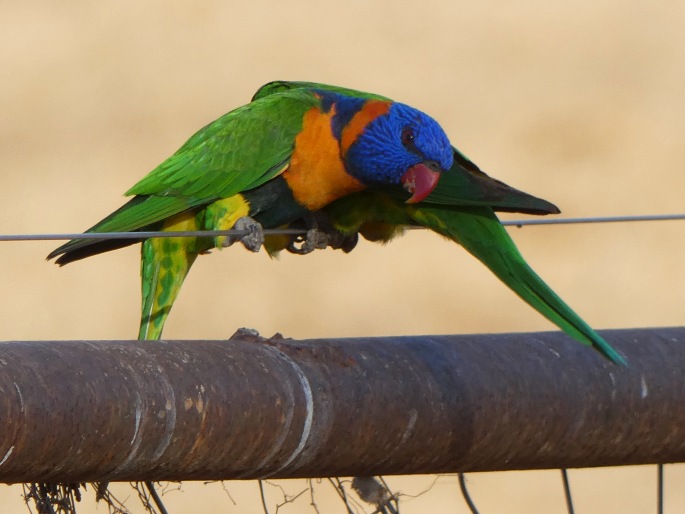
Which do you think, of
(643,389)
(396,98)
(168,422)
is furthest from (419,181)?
(396,98)

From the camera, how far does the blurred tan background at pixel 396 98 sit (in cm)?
667

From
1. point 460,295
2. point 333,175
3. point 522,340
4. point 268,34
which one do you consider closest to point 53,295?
point 460,295

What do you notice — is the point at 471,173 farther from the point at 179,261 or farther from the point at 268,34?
the point at 268,34

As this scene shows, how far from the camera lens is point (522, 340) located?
2002 millimetres

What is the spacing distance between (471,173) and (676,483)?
2.95m

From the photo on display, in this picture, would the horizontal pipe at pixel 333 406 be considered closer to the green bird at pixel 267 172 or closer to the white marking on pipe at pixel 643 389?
the white marking on pipe at pixel 643 389

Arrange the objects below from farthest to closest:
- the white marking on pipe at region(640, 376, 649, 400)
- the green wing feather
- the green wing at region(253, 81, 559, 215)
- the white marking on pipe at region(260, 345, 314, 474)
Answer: the green wing at region(253, 81, 559, 215) < the green wing feather < the white marking on pipe at region(640, 376, 649, 400) < the white marking on pipe at region(260, 345, 314, 474)

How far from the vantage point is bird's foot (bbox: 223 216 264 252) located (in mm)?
3156

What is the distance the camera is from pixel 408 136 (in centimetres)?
324

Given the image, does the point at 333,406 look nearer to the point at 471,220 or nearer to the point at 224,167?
the point at 471,220

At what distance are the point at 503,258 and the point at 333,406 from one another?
98 centimetres

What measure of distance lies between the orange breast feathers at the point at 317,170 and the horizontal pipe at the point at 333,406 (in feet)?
4.06

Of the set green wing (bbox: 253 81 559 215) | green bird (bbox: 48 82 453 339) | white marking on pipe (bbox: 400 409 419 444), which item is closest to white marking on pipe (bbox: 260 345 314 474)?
white marking on pipe (bbox: 400 409 419 444)

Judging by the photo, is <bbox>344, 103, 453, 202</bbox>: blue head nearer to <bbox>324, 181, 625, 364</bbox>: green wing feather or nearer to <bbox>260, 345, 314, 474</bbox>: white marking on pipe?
<bbox>324, 181, 625, 364</bbox>: green wing feather
